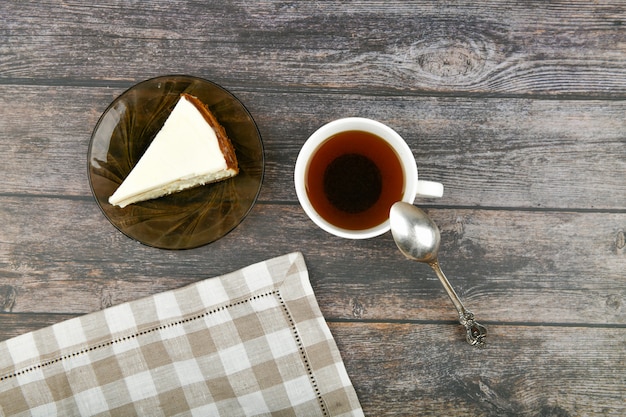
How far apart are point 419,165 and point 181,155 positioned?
45 centimetres

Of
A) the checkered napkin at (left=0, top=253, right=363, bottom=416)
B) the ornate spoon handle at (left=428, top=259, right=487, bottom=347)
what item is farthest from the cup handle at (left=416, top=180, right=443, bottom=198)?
the checkered napkin at (left=0, top=253, right=363, bottom=416)

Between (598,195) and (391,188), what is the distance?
438 millimetres

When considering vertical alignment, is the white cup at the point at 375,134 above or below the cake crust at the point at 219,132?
above

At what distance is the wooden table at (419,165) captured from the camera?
1.02m

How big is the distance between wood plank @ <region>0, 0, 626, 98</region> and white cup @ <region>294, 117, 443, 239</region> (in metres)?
0.15

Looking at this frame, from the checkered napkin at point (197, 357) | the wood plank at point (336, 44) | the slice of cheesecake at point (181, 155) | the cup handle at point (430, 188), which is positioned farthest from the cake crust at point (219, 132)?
the cup handle at point (430, 188)

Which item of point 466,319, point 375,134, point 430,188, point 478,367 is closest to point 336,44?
point 375,134

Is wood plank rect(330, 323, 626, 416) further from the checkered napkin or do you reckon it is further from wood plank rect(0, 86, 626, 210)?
→ wood plank rect(0, 86, 626, 210)

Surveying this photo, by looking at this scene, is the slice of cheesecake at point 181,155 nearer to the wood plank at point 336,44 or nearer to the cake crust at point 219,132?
A: the cake crust at point 219,132

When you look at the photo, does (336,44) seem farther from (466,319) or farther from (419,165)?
(466,319)

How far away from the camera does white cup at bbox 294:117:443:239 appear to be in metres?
0.89

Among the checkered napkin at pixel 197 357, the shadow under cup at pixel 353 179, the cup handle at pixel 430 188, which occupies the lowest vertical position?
Result: the checkered napkin at pixel 197 357

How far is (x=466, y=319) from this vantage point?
39.1 inches

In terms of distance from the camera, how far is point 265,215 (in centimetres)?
103
